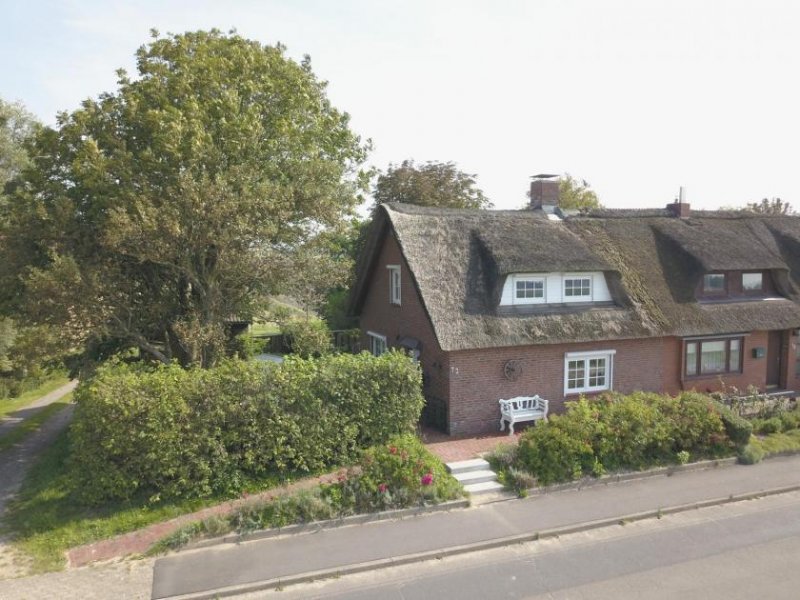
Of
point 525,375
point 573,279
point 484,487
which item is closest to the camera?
point 484,487

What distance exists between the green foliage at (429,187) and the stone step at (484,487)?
21806 mm

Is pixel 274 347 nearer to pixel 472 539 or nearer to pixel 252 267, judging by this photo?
pixel 252 267

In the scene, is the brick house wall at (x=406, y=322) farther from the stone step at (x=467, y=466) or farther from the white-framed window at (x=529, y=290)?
the white-framed window at (x=529, y=290)

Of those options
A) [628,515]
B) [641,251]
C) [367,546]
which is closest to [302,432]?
[367,546]

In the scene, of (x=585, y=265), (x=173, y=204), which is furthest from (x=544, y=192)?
(x=173, y=204)

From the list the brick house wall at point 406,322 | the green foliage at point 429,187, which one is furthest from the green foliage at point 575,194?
the brick house wall at point 406,322

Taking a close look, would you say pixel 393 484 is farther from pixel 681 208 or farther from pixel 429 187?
pixel 429 187

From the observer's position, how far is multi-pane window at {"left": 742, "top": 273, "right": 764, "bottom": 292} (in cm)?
2020

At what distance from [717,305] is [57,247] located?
20476 mm

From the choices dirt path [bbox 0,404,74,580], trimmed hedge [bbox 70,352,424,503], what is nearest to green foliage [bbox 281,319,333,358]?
trimmed hedge [bbox 70,352,424,503]

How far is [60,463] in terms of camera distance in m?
15.5

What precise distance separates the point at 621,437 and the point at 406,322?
7558mm

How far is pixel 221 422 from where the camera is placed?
12227 mm

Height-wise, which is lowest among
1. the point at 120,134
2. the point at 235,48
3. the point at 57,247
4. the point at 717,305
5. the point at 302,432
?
the point at 302,432
